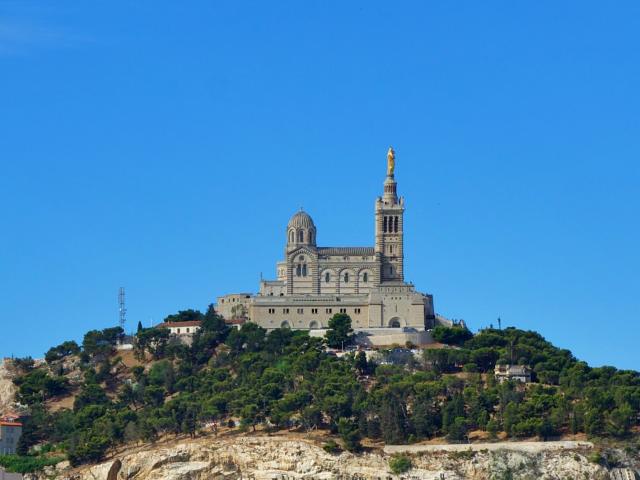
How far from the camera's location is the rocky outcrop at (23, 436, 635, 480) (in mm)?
117938

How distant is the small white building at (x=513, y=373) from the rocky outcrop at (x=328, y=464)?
50.3 feet

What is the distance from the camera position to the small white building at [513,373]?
5305 inches

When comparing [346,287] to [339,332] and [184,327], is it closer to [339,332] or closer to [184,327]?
[339,332]

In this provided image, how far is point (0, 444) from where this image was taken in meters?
136

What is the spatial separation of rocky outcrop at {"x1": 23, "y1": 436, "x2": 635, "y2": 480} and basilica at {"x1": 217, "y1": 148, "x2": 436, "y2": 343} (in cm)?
2646

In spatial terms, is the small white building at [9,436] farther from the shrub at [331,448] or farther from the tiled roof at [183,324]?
the shrub at [331,448]

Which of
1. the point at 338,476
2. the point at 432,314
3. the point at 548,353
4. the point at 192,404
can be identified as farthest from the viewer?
the point at 432,314

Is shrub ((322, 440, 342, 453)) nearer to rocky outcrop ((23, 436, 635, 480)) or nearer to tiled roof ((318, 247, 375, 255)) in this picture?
rocky outcrop ((23, 436, 635, 480))

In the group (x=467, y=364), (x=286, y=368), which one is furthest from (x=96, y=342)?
(x=467, y=364)

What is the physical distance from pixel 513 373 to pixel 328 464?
70.3ft

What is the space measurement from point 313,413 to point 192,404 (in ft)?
32.7

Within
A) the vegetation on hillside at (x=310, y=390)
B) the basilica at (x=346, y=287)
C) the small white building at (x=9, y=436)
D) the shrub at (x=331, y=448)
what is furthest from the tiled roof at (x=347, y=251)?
the shrub at (x=331, y=448)

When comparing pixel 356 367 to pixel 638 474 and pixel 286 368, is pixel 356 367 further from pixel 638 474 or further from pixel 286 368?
pixel 638 474

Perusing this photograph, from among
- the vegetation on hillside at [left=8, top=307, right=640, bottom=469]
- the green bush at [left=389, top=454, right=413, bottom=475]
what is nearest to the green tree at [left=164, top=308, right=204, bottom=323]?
the vegetation on hillside at [left=8, top=307, right=640, bottom=469]
